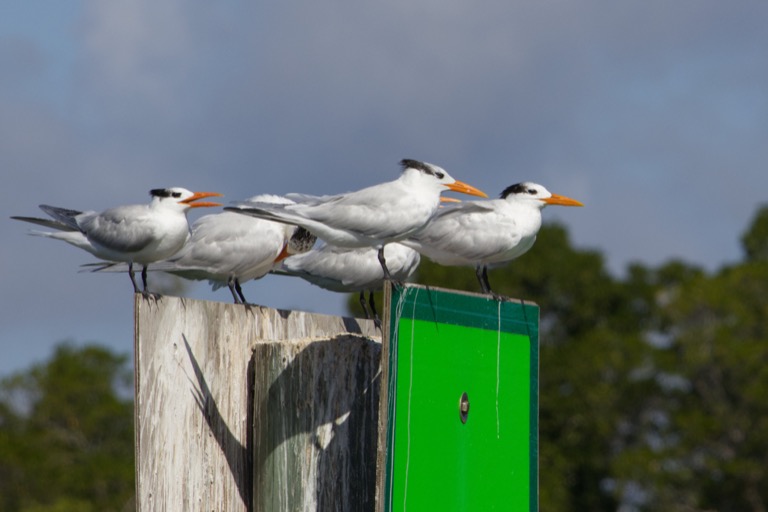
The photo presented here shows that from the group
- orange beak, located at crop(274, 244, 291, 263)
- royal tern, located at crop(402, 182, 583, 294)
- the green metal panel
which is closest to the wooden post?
the green metal panel

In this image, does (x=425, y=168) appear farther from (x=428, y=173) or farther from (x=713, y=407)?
(x=713, y=407)

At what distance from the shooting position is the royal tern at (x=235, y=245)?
33.4 feet

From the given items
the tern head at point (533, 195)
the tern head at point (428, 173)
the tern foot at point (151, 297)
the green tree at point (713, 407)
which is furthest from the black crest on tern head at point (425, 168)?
the green tree at point (713, 407)

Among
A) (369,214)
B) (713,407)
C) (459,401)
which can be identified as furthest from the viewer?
(713,407)

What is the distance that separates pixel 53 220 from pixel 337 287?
2.57 meters

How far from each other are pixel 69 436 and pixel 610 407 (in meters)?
12.6

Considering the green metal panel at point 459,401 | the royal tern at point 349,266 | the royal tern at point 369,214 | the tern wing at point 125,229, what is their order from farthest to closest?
1. the royal tern at point 349,266
2. the tern wing at point 125,229
3. the royal tern at point 369,214
4. the green metal panel at point 459,401

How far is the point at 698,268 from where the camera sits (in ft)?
128

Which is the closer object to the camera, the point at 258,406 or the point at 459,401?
the point at 459,401

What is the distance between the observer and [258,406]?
25.8 ft

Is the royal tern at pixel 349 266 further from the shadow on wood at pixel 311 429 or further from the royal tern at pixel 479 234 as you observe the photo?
the shadow on wood at pixel 311 429

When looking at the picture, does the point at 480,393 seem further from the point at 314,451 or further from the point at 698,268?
the point at 698,268

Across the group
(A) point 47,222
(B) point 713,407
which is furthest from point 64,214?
(B) point 713,407

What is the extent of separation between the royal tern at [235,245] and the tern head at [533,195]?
1366mm
